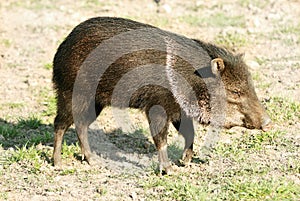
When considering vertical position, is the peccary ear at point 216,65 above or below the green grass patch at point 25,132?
above

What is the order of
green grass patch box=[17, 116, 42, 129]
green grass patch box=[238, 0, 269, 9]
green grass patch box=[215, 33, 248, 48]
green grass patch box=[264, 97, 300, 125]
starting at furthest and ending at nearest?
green grass patch box=[238, 0, 269, 9]
green grass patch box=[215, 33, 248, 48]
green grass patch box=[17, 116, 42, 129]
green grass patch box=[264, 97, 300, 125]

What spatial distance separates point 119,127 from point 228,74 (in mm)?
1927

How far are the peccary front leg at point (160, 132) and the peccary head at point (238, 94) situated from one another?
0.60 m

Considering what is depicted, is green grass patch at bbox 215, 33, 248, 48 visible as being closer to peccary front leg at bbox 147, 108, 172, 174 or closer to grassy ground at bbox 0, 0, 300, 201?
grassy ground at bbox 0, 0, 300, 201

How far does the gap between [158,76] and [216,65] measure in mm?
564

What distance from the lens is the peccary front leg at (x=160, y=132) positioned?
5879 mm

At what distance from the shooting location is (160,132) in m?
5.93

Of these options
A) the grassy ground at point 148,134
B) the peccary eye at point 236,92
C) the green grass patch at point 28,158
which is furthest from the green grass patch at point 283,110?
the green grass patch at point 28,158

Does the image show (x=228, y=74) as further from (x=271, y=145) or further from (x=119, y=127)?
(x=119, y=127)

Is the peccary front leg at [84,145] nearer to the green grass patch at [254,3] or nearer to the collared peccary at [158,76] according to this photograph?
the collared peccary at [158,76]

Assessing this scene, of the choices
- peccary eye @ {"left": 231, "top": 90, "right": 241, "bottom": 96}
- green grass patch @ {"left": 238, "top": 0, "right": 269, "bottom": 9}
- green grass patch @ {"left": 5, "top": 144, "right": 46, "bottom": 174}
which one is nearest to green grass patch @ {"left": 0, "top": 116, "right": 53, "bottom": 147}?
green grass patch @ {"left": 5, "top": 144, "right": 46, "bottom": 174}

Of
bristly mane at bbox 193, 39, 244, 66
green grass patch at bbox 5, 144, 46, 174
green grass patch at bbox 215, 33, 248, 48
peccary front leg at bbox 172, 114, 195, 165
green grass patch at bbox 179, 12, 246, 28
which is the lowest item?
green grass patch at bbox 5, 144, 46, 174

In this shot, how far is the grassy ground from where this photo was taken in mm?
5543

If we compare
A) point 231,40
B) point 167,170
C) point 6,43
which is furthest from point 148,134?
point 6,43
